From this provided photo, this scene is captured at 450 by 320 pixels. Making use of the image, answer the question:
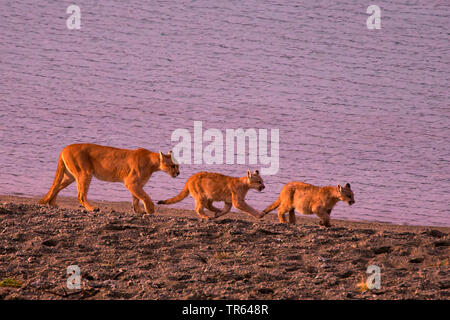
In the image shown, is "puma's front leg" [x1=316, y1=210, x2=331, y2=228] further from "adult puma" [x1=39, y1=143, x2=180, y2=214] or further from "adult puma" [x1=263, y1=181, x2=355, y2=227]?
"adult puma" [x1=39, y1=143, x2=180, y2=214]

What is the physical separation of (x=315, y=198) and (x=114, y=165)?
10.0ft

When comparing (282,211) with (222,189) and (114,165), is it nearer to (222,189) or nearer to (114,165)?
(222,189)

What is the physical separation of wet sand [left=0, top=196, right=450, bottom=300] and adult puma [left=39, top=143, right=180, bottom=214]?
0.72 metres

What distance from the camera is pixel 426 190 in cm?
1354

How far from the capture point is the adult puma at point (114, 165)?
11.6 meters

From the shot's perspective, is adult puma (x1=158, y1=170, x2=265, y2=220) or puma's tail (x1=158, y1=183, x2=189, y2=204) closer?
adult puma (x1=158, y1=170, x2=265, y2=220)

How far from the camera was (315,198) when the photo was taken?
11.4m

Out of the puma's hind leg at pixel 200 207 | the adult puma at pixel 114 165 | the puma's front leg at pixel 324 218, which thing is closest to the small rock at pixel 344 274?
the puma's front leg at pixel 324 218

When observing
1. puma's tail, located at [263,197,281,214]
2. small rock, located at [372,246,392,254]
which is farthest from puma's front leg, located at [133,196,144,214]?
small rock, located at [372,246,392,254]

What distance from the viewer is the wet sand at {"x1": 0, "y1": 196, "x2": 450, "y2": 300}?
7.84 meters

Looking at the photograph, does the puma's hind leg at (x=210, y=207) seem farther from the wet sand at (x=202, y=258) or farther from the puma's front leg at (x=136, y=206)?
the wet sand at (x=202, y=258)

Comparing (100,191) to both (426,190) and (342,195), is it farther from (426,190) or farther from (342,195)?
(426,190)
